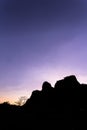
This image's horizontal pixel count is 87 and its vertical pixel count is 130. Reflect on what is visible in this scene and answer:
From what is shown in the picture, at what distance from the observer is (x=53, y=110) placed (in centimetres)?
6097

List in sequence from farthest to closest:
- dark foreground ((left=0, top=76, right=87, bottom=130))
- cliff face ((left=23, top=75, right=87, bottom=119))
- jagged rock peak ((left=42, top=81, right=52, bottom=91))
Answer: jagged rock peak ((left=42, top=81, right=52, bottom=91)) → cliff face ((left=23, top=75, right=87, bottom=119)) → dark foreground ((left=0, top=76, right=87, bottom=130))

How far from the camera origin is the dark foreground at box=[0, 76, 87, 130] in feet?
176

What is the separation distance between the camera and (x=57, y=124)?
53.2 meters

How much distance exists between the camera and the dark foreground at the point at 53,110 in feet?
176

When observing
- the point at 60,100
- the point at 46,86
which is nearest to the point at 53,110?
the point at 60,100

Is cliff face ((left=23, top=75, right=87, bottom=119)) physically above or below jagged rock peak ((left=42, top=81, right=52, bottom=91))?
Answer: below

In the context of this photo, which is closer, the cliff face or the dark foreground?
the dark foreground

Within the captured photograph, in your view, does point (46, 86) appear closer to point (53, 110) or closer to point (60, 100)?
point (60, 100)

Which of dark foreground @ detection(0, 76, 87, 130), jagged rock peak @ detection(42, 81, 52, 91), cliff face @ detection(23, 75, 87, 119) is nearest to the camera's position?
dark foreground @ detection(0, 76, 87, 130)

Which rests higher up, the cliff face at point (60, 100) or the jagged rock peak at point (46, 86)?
the jagged rock peak at point (46, 86)

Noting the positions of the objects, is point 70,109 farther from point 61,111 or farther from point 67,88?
point 67,88

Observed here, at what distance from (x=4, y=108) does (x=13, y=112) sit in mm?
3027

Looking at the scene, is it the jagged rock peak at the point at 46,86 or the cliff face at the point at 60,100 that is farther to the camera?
the jagged rock peak at the point at 46,86

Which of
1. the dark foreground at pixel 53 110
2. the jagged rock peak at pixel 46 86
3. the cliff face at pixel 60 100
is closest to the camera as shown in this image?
the dark foreground at pixel 53 110
